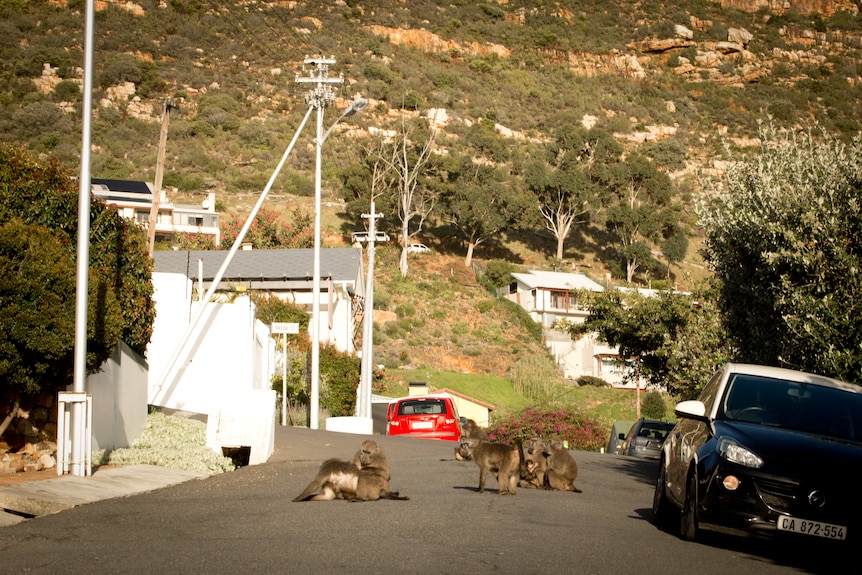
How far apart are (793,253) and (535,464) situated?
4708 mm

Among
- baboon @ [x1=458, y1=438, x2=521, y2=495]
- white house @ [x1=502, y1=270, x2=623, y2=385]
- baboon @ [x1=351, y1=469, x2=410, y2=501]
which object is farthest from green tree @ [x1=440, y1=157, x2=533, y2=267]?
baboon @ [x1=351, y1=469, x2=410, y2=501]

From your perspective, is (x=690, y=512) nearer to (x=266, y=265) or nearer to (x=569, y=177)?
(x=266, y=265)

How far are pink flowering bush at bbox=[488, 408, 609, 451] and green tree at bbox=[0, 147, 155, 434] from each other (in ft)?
58.5

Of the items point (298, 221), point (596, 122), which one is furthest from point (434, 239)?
point (596, 122)

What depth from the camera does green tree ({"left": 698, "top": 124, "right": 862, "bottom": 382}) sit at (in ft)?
47.8

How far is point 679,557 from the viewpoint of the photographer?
31.1ft

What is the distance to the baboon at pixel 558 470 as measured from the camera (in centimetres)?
1571

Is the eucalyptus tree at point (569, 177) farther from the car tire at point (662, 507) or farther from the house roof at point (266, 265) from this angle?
the car tire at point (662, 507)

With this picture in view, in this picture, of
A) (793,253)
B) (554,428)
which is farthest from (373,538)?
(554,428)

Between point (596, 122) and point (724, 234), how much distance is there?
361ft

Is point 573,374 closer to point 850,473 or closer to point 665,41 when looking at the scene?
point 850,473

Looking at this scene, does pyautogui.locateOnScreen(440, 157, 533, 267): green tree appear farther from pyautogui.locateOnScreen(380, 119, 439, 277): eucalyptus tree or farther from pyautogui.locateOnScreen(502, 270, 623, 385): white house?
pyautogui.locateOnScreen(502, 270, 623, 385): white house

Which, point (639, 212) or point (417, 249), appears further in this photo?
point (639, 212)

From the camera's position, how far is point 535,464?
50.9ft
